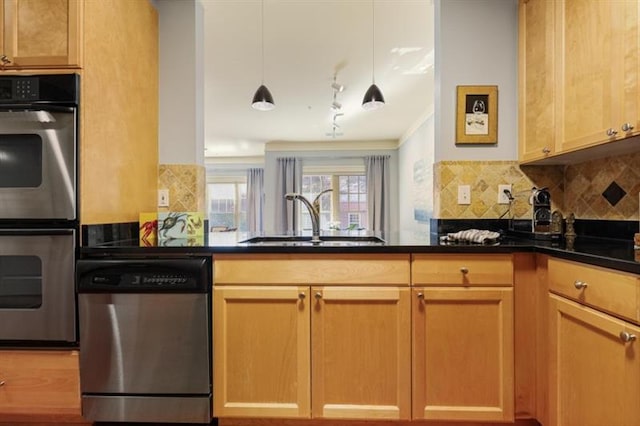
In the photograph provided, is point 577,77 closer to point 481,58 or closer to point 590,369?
A: point 481,58

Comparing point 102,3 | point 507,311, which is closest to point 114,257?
point 102,3

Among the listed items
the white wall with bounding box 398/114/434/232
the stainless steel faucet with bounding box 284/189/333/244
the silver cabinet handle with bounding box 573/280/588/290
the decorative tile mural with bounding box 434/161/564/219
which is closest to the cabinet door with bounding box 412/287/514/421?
the silver cabinet handle with bounding box 573/280/588/290

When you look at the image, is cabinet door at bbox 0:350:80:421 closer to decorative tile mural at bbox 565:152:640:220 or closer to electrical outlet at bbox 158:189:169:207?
electrical outlet at bbox 158:189:169:207

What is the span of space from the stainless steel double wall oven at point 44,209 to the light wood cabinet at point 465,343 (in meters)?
1.46

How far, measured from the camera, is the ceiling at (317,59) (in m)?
2.26

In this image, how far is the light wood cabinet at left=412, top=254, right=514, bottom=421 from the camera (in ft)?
4.52

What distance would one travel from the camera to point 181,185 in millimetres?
1939

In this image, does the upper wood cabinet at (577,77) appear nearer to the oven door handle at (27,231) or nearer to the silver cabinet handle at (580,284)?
the silver cabinet handle at (580,284)

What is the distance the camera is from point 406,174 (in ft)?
19.6

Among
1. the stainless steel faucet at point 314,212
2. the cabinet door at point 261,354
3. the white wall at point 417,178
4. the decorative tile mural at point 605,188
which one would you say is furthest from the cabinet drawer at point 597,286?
the white wall at point 417,178

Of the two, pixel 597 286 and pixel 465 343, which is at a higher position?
pixel 597 286

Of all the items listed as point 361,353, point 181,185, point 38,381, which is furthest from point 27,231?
point 361,353

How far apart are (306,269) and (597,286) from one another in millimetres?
1022

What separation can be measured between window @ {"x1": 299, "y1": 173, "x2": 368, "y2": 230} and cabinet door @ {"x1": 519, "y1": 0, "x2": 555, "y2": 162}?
5111 millimetres
